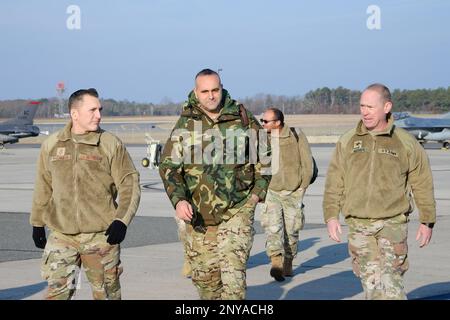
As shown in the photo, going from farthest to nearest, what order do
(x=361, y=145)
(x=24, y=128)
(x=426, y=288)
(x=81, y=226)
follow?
(x=24, y=128), (x=426, y=288), (x=361, y=145), (x=81, y=226)

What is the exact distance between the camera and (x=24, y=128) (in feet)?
230

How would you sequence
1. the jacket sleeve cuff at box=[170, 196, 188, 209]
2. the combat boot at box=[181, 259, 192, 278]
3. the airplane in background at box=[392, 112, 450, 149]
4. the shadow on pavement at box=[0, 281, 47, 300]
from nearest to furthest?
the jacket sleeve cuff at box=[170, 196, 188, 209] → the shadow on pavement at box=[0, 281, 47, 300] → the combat boot at box=[181, 259, 192, 278] → the airplane in background at box=[392, 112, 450, 149]

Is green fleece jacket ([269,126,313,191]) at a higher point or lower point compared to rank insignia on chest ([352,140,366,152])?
lower

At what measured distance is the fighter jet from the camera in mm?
67500

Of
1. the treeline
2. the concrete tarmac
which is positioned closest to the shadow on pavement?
the concrete tarmac

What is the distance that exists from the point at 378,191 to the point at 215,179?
1230 millimetres

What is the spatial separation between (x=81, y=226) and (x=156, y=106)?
174m

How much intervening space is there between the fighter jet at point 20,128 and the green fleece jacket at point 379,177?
6053cm

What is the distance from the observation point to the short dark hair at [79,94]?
687cm

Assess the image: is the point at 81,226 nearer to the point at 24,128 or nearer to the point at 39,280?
the point at 39,280

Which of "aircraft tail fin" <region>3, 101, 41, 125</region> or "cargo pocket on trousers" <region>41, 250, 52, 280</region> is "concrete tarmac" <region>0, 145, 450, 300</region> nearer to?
"cargo pocket on trousers" <region>41, 250, 52, 280</region>

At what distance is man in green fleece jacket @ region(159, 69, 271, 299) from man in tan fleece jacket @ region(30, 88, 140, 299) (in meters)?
0.44

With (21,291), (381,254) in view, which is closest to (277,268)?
(21,291)
